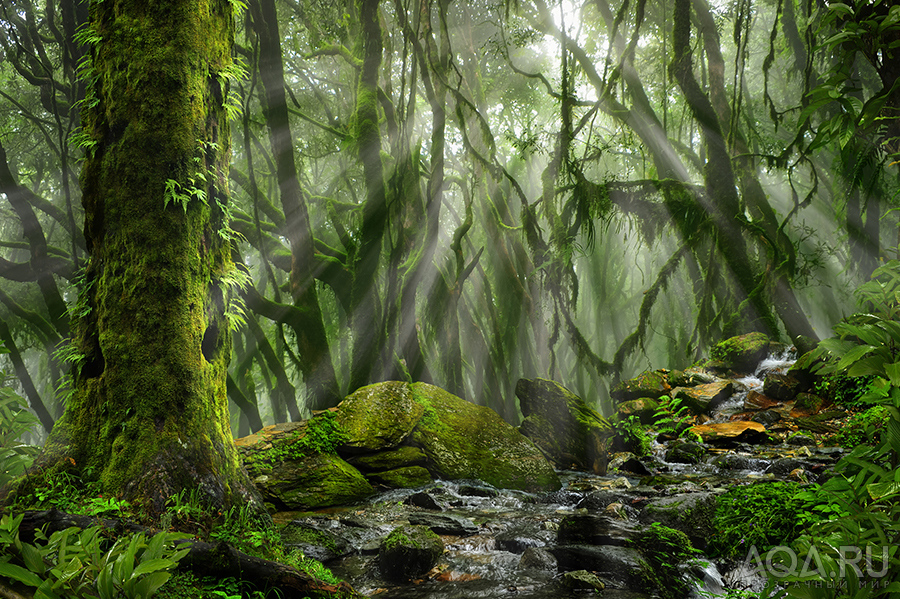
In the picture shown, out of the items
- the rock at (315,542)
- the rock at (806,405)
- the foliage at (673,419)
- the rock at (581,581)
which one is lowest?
the rock at (315,542)

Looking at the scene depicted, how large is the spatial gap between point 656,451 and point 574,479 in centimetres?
124

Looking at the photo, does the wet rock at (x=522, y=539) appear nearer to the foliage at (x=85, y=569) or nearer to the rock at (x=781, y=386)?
the foliage at (x=85, y=569)

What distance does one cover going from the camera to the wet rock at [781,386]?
644cm

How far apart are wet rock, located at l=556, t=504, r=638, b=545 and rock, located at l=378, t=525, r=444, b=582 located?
96cm

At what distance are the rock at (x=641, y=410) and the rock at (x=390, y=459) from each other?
137 inches

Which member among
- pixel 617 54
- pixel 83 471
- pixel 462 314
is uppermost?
pixel 617 54

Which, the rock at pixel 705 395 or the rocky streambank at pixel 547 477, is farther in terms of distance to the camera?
the rock at pixel 705 395

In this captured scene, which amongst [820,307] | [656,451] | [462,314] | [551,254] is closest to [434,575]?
[656,451]

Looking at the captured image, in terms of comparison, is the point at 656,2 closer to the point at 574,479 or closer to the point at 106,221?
the point at 574,479

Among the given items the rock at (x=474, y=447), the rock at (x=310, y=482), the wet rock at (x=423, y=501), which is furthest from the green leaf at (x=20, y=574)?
the rock at (x=474, y=447)

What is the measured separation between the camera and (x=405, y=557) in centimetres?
296

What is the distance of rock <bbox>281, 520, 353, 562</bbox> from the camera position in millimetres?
3211

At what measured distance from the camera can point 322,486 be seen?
4625mm

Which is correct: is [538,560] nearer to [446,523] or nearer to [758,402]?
[446,523]
